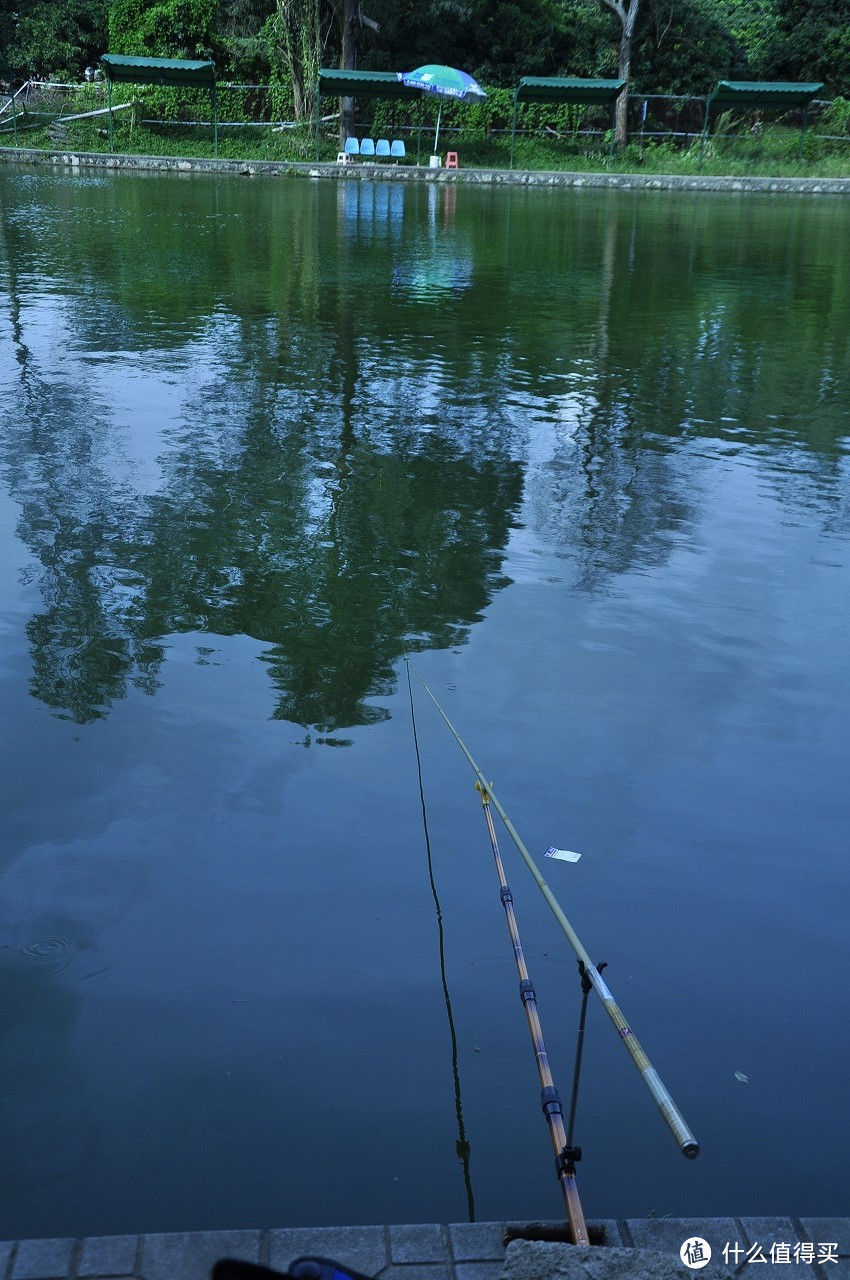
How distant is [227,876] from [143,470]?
4.85 m

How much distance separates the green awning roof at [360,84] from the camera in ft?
130

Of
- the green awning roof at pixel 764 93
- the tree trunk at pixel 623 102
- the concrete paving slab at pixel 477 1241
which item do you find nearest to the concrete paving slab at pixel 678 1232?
the concrete paving slab at pixel 477 1241

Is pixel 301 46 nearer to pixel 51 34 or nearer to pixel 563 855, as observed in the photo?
pixel 51 34

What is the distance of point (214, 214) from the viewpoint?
25.1m

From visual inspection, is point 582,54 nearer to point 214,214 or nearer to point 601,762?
point 214,214

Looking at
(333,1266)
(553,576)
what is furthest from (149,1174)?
(553,576)

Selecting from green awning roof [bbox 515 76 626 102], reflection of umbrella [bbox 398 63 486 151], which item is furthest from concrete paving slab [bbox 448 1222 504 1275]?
green awning roof [bbox 515 76 626 102]

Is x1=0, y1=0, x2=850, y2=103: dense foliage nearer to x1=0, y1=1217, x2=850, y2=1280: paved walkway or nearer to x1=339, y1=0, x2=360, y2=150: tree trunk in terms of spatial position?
x1=339, y1=0, x2=360, y2=150: tree trunk

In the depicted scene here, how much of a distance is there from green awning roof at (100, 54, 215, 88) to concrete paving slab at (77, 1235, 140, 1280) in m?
44.7

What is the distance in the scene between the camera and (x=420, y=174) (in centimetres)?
3838

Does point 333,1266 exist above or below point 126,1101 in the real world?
above

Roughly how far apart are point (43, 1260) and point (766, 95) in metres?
46.1

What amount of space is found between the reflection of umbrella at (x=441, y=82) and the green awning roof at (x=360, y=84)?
1.45 feet
